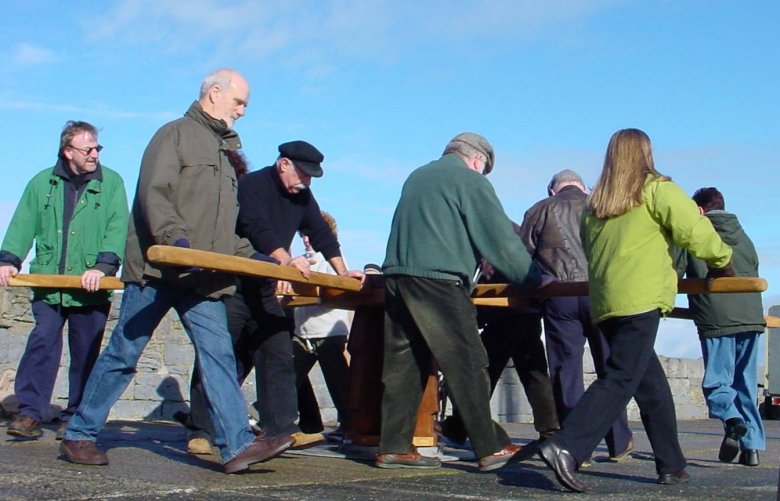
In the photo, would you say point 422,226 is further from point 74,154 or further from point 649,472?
point 74,154

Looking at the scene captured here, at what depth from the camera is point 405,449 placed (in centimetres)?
610

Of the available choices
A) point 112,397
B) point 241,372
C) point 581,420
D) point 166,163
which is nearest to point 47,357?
point 241,372

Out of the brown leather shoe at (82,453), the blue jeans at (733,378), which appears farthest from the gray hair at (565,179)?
the brown leather shoe at (82,453)

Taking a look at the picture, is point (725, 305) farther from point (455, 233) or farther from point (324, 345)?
point (324, 345)

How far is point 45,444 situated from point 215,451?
0.96 m

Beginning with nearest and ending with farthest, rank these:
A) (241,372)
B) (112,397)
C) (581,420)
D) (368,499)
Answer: (368,499)
(581,420)
(112,397)
(241,372)

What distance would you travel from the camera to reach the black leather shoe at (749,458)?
290 inches

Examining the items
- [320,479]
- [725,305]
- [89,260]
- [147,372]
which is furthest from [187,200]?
[147,372]

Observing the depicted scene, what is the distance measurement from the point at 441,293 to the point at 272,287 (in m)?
1.10

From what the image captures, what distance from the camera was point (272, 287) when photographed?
6.55 meters

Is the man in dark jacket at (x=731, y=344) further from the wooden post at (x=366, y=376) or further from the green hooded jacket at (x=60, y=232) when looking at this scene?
the green hooded jacket at (x=60, y=232)

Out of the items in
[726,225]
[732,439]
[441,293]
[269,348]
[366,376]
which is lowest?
[732,439]

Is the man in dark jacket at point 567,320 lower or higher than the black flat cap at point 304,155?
lower

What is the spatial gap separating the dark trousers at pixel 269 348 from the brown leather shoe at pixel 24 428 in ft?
4.48
